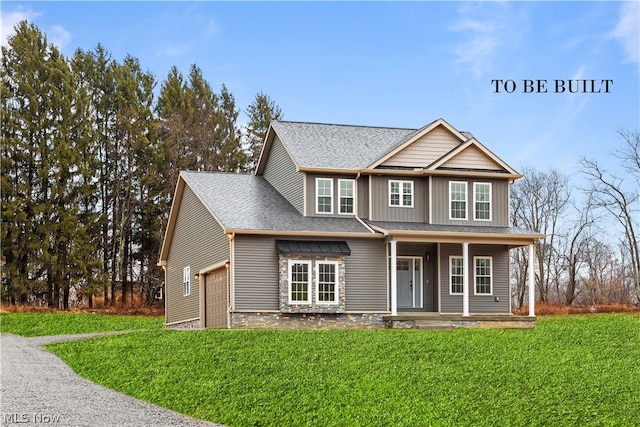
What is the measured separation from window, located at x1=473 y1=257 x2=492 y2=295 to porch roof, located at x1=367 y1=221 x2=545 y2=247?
1.20m

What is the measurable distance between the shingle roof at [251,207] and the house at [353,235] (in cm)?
6

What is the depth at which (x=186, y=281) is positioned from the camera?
3244 centimetres

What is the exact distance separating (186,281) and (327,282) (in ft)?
23.3

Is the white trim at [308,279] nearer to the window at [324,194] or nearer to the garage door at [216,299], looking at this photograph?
the garage door at [216,299]

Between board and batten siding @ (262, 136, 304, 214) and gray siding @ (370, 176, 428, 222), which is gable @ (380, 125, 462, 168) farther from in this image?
board and batten siding @ (262, 136, 304, 214)

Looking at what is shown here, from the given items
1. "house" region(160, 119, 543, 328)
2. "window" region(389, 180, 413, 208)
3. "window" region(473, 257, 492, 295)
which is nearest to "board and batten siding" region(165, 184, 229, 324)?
"house" region(160, 119, 543, 328)

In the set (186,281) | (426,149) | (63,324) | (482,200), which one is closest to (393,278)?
(482,200)

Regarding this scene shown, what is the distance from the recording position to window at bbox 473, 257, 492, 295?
30219 millimetres

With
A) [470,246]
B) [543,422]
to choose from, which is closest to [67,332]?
[470,246]

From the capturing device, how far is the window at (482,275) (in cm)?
3022

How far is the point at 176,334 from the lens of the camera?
24.1m

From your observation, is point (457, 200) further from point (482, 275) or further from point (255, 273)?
point (255, 273)

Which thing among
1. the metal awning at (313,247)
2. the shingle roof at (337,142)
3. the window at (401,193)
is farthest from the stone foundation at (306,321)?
the shingle roof at (337,142)

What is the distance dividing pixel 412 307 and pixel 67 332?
11.8 metres
